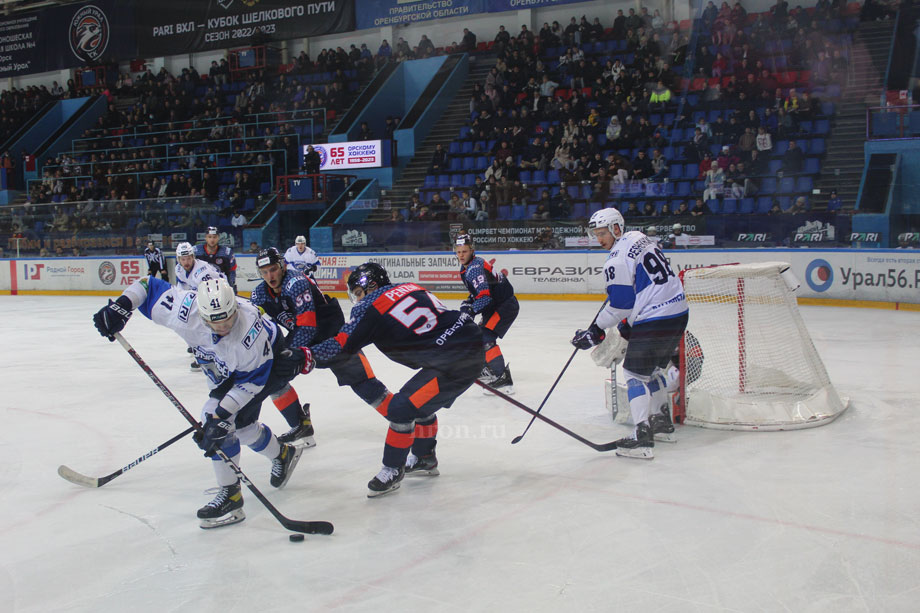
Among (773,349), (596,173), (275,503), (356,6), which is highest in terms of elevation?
(356,6)

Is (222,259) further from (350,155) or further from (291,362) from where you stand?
(350,155)

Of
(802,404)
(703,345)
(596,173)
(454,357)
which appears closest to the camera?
(454,357)

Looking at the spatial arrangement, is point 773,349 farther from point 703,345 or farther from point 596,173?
point 596,173

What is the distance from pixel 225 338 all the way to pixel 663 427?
2.56 metres

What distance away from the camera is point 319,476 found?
165 inches

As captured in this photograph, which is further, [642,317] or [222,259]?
[222,259]

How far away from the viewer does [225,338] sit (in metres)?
3.46

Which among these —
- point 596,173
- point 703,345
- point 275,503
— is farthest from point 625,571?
point 596,173

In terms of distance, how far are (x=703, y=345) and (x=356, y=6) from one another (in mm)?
15176

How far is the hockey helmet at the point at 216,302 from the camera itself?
329 cm

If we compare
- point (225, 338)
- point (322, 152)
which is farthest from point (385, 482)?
point (322, 152)

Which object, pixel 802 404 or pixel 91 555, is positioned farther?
pixel 802 404

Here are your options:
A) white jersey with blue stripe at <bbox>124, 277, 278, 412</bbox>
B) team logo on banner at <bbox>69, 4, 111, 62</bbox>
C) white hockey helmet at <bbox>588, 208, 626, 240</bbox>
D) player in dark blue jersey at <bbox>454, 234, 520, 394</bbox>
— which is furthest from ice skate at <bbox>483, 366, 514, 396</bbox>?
team logo on banner at <bbox>69, 4, 111, 62</bbox>

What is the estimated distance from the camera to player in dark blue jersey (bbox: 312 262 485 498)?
144 inches
